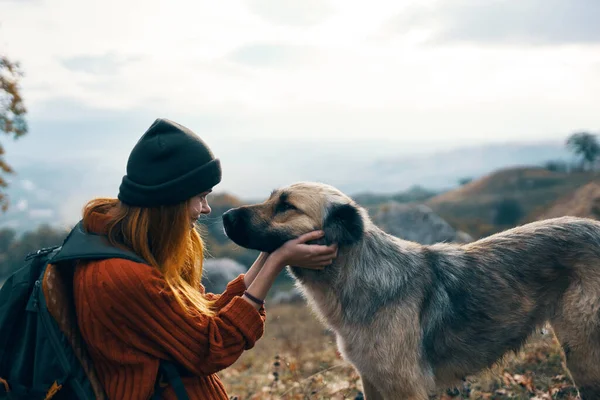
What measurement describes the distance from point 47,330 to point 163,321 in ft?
1.95

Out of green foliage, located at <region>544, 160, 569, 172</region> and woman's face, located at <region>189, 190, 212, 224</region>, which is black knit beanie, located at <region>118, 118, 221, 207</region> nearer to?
woman's face, located at <region>189, 190, 212, 224</region>

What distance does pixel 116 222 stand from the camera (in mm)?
2992

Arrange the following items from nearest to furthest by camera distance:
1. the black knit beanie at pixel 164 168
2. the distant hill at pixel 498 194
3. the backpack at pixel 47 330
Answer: the backpack at pixel 47 330
the black knit beanie at pixel 164 168
the distant hill at pixel 498 194

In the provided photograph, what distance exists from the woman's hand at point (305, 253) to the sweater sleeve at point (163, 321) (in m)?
0.46

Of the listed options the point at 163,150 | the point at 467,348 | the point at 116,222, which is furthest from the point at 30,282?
the point at 467,348

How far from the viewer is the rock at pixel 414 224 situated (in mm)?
18828

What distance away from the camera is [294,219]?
385 cm

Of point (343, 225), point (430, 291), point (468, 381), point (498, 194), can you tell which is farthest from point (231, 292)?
point (498, 194)

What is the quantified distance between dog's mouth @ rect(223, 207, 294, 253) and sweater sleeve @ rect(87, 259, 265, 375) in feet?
2.32

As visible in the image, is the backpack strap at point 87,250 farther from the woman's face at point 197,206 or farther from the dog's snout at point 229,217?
the dog's snout at point 229,217

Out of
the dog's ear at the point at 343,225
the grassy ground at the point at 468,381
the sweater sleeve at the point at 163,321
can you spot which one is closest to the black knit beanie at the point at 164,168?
the sweater sleeve at the point at 163,321

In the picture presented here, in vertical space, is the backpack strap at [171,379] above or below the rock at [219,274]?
above

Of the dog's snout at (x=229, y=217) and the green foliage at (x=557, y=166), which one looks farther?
the green foliage at (x=557, y=166)

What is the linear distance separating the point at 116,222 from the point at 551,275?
3.40m
